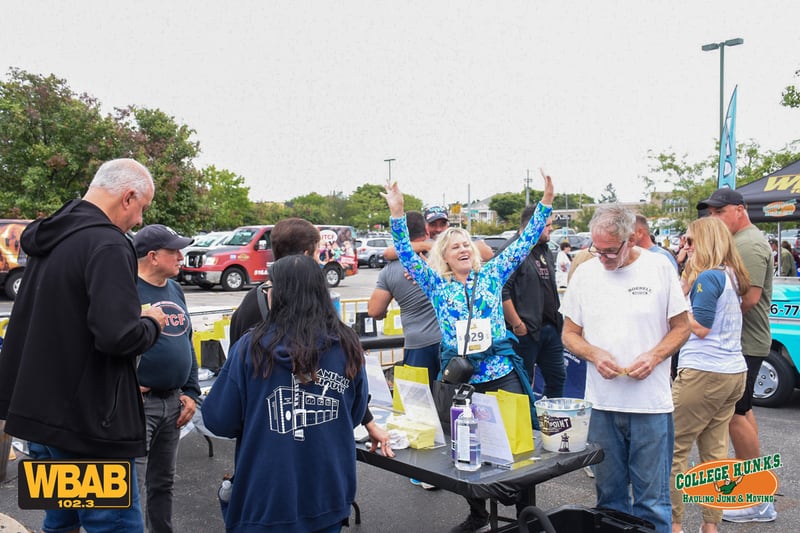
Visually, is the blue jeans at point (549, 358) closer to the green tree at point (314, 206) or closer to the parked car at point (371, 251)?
the parked car at point (371, 251)

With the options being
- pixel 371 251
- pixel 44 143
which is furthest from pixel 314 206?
pixel 44 143

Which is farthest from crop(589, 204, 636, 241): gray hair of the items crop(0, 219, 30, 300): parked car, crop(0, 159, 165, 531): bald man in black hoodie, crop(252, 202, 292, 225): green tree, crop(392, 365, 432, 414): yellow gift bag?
crop(252, 202, 292, 225): green tree

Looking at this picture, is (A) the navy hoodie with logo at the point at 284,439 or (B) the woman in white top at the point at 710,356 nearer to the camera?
(A) the navy hoodie with logo at the point at 284,439

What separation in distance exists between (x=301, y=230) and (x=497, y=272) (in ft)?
3.80

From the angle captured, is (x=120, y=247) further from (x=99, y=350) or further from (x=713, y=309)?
→ (x=713, y=309)

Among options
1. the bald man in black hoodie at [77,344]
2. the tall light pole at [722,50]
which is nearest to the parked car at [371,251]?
the tall light pole at [722,50]

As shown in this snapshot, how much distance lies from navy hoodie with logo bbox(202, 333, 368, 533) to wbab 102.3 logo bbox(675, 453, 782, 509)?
2.19 meters

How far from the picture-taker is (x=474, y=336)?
3523mm

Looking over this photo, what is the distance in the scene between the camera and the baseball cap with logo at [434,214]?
5.60 metres

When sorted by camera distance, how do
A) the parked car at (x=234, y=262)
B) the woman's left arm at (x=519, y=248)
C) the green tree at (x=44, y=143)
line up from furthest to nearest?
the green tree at (x=44, y=143)
the parked car at (x=234, y=262)
the woman's left arm at (x=519, y=248)

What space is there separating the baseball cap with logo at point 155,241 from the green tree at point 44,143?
67.4 feet

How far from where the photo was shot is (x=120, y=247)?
8.01 feet

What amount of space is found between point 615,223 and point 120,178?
7.36 ft

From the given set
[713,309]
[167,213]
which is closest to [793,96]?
[713,309]
